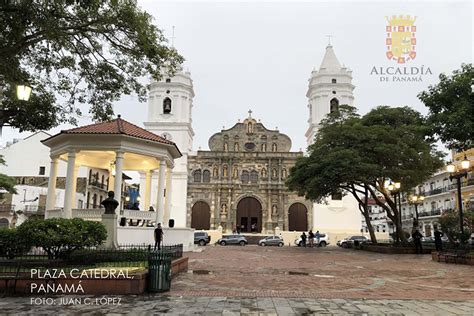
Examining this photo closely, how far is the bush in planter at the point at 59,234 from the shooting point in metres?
9.76

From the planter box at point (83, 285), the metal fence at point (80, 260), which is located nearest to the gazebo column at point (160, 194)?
the metal fence at point (80, 260)

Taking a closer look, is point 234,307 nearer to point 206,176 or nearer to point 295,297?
point 295,297

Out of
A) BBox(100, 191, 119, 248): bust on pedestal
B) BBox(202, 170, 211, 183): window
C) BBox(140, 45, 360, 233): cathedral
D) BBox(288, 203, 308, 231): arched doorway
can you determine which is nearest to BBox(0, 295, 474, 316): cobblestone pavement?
BBox(100, 191, 119, 248): bust on pedestal

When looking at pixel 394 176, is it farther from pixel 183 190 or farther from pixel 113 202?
pixel 183 190

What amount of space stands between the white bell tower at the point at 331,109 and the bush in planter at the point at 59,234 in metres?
35.7

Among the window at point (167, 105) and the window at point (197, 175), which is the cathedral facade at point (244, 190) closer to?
the window at point (197, 175)

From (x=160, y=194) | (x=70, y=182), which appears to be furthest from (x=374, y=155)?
(x=70, y=182)

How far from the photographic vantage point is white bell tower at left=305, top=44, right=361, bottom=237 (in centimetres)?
4459

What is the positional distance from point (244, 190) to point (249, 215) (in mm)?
3058

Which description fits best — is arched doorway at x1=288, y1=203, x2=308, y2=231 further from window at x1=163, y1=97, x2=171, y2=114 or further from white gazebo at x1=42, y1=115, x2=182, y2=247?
white gazebo at x1=42, y1=115, x2=182, y2=247

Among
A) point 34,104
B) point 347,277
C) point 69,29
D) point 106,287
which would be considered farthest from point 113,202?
point 347,277

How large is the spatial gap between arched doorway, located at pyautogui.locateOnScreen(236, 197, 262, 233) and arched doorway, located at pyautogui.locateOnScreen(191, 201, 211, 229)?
3.60m

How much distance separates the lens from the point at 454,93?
18797 mm

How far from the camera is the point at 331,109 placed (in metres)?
47.6
